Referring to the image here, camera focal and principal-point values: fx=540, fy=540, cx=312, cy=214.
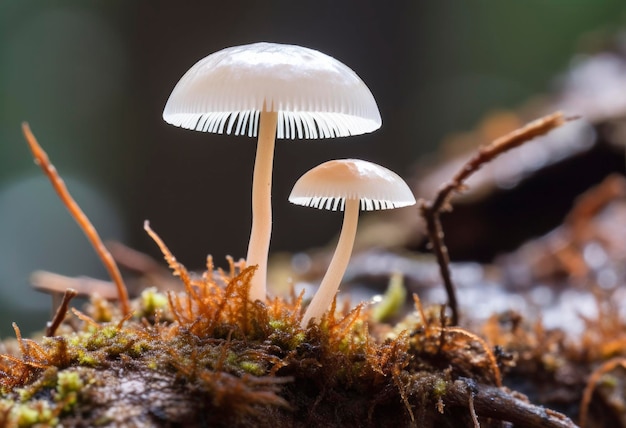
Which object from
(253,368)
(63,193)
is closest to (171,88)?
(63,193)

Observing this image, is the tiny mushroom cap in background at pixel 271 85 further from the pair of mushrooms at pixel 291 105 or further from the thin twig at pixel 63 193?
the thin twig at pixel 63 193

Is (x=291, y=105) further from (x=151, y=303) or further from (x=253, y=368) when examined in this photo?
(x=151, y=303)

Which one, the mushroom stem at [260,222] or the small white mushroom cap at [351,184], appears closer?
the small white mushroom cap at [351,184]

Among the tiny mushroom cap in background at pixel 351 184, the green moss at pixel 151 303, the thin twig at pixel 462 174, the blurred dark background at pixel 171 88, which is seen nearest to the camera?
the tiny mushroom cap in background at pixel 351 184

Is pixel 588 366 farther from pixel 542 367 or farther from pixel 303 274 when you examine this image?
pixel 303 274

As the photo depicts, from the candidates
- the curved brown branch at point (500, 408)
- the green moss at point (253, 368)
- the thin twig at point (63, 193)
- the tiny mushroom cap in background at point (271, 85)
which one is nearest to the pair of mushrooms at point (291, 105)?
the tiny mushroom cap in background at point (271, 85)

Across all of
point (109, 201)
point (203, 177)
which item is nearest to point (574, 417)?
point (203, 177)

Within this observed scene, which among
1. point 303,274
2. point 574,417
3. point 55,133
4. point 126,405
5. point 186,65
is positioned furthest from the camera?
point 55,133
